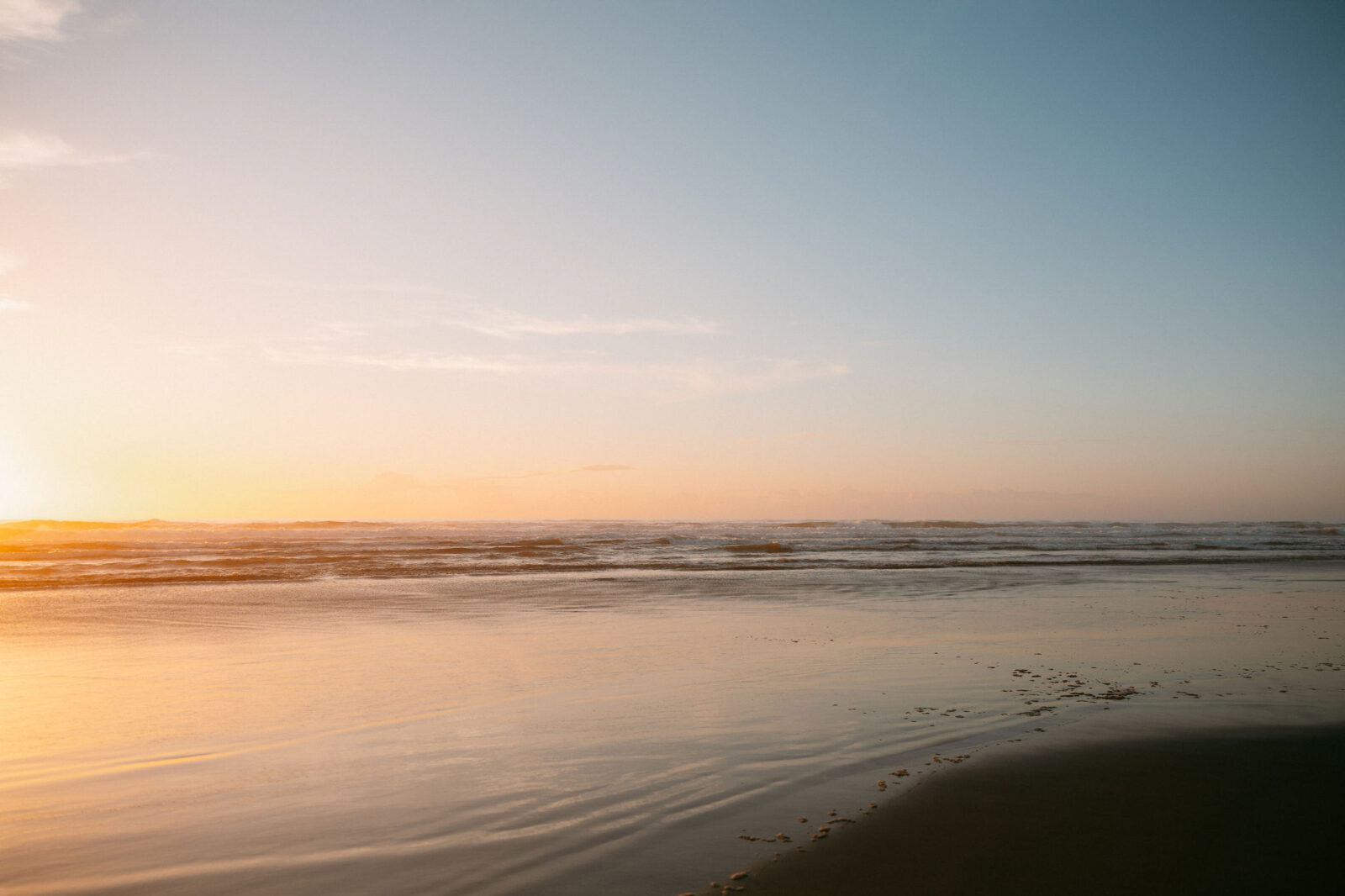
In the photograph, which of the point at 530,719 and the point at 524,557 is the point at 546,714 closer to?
the point at 530,719

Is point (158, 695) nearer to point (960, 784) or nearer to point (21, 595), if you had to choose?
point (960, 784)

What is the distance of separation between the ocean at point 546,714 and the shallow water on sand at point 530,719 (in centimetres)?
4

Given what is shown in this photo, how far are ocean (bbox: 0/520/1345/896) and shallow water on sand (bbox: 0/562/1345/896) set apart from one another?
42mm

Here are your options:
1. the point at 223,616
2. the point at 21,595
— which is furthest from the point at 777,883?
the point at 21,595

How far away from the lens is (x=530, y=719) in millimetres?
8383

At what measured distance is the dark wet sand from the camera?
4.73m

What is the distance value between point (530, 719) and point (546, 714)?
22 centimetres

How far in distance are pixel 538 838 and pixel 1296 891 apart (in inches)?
191

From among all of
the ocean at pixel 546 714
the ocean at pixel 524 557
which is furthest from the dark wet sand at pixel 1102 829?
the ocean at pixel 524 557

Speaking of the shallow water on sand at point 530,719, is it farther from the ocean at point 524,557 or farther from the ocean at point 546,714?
the ocean at point 524,557

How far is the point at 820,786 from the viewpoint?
248 inches

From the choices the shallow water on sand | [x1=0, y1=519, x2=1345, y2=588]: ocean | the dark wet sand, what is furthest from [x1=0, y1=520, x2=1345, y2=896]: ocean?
[x1=0, y1=519, x2=1345, y2=588]: ocean

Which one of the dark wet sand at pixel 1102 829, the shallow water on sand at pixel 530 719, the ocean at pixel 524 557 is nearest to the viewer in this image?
the dark wet sand at pixel 1102 829

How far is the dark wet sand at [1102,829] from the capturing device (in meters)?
4.73
